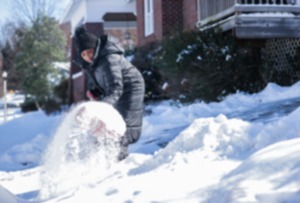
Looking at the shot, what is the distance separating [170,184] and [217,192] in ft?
2.23

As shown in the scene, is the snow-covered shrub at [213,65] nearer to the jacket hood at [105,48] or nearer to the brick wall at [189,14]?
the brick wall at [189,14]

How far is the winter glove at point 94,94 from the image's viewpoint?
6332 millimetres

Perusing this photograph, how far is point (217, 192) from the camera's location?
13.3 ft

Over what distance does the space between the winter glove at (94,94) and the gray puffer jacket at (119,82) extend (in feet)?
0.22

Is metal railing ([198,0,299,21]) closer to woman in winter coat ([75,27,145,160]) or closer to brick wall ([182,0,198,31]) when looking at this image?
brick wall ([182,0,198,31])

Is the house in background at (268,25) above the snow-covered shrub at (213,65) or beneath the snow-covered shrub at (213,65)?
above

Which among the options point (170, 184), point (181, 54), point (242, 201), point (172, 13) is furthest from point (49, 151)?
point (172, 13)

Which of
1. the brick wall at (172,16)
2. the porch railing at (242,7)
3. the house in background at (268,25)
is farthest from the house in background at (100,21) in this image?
the house in background at (268,25)

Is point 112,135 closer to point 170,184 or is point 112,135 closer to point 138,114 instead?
point 138,114

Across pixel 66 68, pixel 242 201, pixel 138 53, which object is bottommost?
pixel 66 68

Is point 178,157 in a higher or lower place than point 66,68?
higher

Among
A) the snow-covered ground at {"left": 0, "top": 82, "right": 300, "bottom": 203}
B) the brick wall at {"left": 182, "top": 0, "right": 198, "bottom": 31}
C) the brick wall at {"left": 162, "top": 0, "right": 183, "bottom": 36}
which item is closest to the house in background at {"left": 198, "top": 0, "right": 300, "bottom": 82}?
the brick wall at {"left": 182, "top": 0, "right": 198, "bottom": 31}

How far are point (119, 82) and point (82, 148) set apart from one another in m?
0.85

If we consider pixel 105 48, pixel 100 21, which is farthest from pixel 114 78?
pixel 100 21
